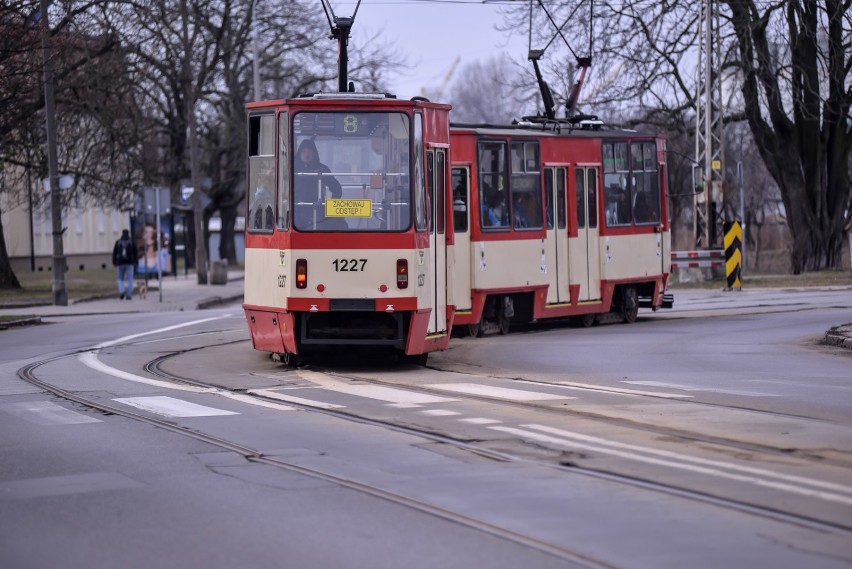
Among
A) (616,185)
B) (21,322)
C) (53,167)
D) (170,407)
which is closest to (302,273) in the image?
(170,407)

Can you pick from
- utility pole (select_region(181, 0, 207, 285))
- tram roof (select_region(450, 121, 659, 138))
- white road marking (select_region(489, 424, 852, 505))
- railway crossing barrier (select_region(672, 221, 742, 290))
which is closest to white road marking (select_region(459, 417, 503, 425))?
white road marking (select_region(489, 424, 852, 505))

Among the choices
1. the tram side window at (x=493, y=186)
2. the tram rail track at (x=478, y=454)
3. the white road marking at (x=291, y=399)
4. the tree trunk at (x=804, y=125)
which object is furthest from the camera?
the tree trunk at (x=804, y=125)

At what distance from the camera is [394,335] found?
16.2m

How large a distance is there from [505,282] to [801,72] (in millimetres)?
22728

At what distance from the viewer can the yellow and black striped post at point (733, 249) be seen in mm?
34656

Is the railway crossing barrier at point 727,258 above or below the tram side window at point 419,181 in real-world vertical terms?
below

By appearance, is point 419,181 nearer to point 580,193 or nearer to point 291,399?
point 291,399

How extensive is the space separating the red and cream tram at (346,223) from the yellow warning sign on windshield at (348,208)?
0.01 metres

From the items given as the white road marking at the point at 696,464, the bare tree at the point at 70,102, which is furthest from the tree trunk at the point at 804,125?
the white road marking at the point at 696,464

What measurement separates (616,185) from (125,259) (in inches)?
663

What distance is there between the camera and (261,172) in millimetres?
16531

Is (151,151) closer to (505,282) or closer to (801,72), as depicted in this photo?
(801,72)

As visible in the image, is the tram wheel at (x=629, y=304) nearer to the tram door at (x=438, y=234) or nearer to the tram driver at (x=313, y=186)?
the tram door at (x=438, y=234)

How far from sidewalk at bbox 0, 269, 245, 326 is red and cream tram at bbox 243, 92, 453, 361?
12.7 meters
